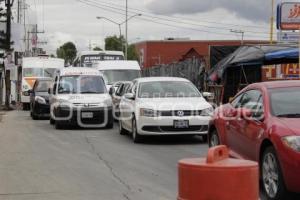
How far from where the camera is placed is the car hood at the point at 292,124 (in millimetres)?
7418

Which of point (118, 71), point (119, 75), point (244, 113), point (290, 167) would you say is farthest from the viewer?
point (118, 71)

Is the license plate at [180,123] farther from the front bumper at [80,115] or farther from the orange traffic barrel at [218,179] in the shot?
the orange traffic barrel at [218,179]

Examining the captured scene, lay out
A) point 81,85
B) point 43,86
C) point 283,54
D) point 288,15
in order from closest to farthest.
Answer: point 283,54 < point 81,85 < point 288,15 < point 43,86

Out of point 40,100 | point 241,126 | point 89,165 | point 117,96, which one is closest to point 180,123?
point 89,165

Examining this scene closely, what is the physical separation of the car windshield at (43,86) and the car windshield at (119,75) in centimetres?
247

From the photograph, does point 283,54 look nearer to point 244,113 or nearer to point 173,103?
point 173,103

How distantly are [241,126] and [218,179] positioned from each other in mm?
4629

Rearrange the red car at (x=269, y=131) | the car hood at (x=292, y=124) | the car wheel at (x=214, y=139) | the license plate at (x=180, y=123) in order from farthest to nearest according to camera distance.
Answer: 1. the license plate at (x=180, y=123)
2. the car wheel at (x=214, y=139)
3. the car hood at (x=292, y=124)
4. the red car at (x=269, y=131)

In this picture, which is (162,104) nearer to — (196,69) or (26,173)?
(26,173)

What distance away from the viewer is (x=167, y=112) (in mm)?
13906

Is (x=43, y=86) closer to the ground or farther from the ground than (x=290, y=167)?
farther from the ground

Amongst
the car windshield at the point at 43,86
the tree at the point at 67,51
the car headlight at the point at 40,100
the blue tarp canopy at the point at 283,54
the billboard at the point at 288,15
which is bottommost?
the car headlight at the point at 40,100

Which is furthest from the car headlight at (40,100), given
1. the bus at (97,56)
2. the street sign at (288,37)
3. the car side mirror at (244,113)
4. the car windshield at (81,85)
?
the car side mirror at (244,113)

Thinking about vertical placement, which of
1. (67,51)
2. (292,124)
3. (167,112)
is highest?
(67,51)
